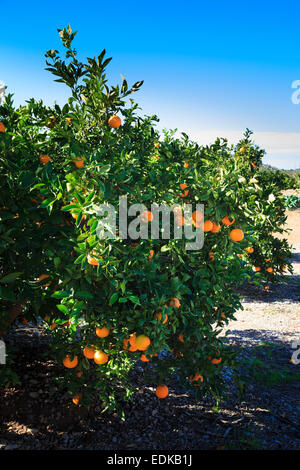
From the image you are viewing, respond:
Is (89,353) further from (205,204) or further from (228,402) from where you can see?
(228,402)

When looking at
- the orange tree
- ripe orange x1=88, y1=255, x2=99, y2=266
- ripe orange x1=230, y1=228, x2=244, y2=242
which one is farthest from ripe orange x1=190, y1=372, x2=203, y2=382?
ripe orange x1=88, y1=255, x2=99, y2=266

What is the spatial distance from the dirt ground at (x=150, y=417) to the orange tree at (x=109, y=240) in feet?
1.52

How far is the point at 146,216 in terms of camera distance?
2.31m

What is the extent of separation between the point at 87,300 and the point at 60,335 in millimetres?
1042

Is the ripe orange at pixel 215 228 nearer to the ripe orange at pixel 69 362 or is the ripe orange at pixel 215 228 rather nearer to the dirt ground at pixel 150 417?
the dirt ground at pixel 150 417

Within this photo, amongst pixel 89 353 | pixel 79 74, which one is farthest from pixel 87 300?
pixel 79 74

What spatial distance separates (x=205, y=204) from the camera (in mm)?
2385

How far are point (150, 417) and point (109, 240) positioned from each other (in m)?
2.31

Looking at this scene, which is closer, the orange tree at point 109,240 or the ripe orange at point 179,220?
the orange tree at point 109,240

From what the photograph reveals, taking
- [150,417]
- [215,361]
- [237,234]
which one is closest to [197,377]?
[215,361]

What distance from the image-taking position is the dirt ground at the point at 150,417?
3023 millimetres

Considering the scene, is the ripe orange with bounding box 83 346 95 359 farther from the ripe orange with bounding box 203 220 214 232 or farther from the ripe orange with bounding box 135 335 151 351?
the ripe orange with bounding box 203 220 214 232

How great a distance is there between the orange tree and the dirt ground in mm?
464

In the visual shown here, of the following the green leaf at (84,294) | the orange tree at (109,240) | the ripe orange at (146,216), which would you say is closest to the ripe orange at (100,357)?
the orange tree at (109,240)
